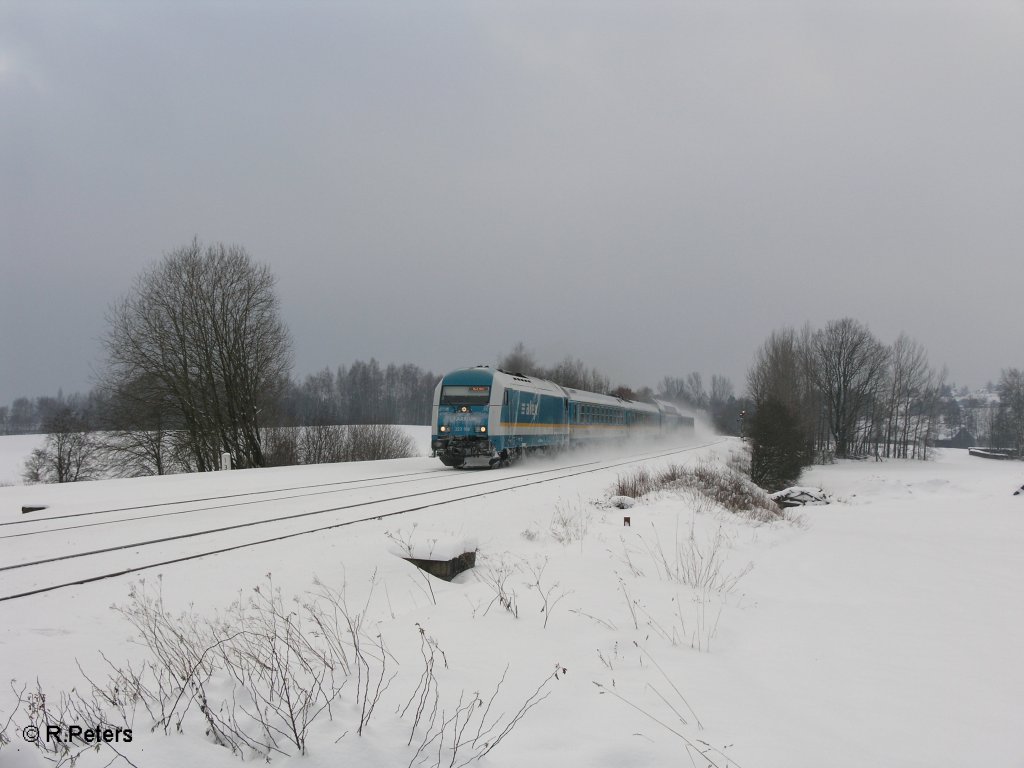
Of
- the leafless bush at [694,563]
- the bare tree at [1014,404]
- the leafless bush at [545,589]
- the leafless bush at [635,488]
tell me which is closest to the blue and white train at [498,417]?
the leafless bush at [635,488]

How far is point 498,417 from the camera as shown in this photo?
65.6ft

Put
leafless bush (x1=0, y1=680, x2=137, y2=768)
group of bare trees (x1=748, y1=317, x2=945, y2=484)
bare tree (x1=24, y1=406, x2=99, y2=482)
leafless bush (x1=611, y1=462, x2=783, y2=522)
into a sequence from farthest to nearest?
group of bare trees (x1=748, y1=317, x2=945, y2=484), bare tree (x1=24, y1=406, x2=99, y2=482), leafless bush (x1=611, y1=462, x2=783, y2=522), leafless bush (x1=0, y1=680, x2=137, y2=768)

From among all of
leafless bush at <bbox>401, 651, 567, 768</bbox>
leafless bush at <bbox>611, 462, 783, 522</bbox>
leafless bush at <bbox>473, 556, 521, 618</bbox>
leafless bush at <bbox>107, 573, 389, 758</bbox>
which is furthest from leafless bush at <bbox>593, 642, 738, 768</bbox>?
leafless bush at <bbox>611, 462, 783, 522</bbox>

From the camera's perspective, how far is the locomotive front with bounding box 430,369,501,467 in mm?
Result: 19703

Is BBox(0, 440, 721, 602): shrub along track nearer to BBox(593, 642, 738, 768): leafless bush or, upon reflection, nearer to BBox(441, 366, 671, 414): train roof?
BBox(441, 366, 671, 414): train roof

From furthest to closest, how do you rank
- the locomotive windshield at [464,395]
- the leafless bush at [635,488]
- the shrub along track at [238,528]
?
the locomotive windshield at [464,395] < the leafless bush at [635,488] < the shrub along track at [238,528]

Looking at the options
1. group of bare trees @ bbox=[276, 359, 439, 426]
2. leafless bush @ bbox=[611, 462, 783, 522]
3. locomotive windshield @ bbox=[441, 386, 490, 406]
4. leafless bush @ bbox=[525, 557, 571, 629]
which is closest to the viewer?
leafless bush @ bbox=[525, 557, 571, 629]

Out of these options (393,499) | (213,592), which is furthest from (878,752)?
(393,499)

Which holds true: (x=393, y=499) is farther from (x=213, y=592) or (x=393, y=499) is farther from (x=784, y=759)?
(x=784, y=759)

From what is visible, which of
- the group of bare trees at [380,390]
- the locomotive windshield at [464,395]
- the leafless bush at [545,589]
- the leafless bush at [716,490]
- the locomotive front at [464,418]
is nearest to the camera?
the leafless bush at [545,589]

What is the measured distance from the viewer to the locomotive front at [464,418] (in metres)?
19.7

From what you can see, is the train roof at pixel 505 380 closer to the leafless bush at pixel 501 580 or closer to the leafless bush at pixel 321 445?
the leafless bush at pixel 501 580

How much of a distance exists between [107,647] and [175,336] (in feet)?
88.4

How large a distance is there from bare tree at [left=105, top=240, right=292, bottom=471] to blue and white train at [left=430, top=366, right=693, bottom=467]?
12.6 metres
